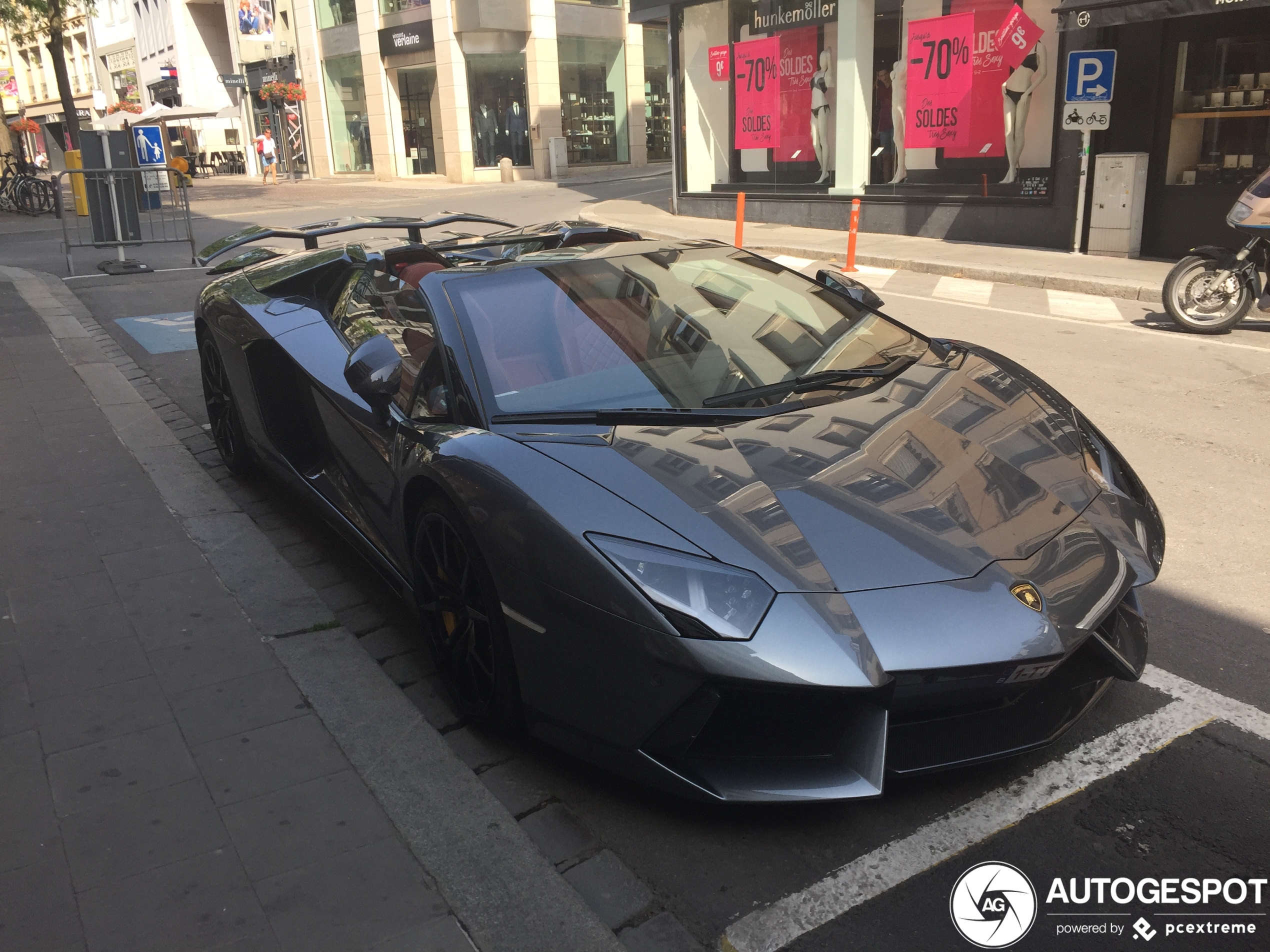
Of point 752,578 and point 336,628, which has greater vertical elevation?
point 752,578

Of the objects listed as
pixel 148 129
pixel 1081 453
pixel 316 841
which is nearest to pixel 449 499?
pixel 316 841

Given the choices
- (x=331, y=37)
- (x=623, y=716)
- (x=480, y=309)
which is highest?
(x=331, y=37)

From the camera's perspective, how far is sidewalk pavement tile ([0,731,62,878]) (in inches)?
103

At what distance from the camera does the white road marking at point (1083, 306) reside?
9656mm

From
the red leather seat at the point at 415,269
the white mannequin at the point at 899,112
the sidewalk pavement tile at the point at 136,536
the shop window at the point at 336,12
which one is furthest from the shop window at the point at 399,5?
the red leather seat at the point at 415,269

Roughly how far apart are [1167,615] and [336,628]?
2.88m

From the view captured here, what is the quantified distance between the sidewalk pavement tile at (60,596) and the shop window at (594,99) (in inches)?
1366

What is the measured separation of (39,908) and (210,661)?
1.24 metres

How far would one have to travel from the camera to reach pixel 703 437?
3.00m

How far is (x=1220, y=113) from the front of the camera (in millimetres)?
12070

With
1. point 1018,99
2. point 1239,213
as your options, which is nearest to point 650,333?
point 1239,213

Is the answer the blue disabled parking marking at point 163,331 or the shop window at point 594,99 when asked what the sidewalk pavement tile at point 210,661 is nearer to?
the blue disabled parking marking at point 163,331

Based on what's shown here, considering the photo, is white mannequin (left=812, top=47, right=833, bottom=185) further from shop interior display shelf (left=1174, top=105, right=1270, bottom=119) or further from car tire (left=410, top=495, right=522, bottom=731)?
car tire (left=410, top=495, right=522, bottom=731)

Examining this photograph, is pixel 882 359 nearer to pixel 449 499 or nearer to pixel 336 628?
pixel 449 499
